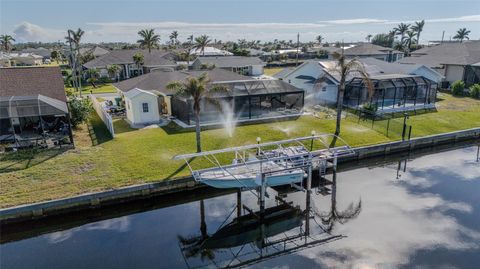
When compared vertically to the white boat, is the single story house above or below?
above

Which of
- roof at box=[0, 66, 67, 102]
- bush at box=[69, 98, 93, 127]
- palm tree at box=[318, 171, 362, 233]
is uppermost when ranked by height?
roof at box=[0, 66, 67, 102]

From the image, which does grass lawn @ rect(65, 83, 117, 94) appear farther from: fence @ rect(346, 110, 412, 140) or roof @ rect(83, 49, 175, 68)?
fence @ rect(346, 110, 412, 140)

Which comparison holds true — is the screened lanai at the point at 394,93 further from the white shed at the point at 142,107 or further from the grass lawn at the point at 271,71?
the grass lawn at the point at 271,71

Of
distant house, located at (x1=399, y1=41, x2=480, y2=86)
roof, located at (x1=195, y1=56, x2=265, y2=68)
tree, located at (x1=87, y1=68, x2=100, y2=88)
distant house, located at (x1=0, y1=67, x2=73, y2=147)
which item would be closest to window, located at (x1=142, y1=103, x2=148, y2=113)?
distant house, located at (x1=0, y1=67, x2=73, y2=147)

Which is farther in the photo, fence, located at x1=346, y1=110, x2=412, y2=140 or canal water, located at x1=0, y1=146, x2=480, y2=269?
fence, located at x1=346, y1=110, x2=412, y2=140

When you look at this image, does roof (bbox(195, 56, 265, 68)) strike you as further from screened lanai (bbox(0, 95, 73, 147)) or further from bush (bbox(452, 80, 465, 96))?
screened lanai (bbox(0, 95, 73, 147))

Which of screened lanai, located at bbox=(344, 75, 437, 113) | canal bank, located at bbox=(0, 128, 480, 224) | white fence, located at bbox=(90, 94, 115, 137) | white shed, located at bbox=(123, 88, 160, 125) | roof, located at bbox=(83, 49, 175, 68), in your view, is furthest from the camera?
roof, located at bbox=(83, 49, 175, 68)

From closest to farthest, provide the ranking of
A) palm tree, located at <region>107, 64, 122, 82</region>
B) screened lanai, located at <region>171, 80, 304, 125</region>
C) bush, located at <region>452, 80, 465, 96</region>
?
screened lanai, located at <region>171, 80, 304, 125</region> → bush, located at <region>452, 80, 465, 96</region> → palm tree, located at <region>107, 64, 122, 82</region>

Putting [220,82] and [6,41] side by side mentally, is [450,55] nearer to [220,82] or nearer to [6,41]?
[220,82]
